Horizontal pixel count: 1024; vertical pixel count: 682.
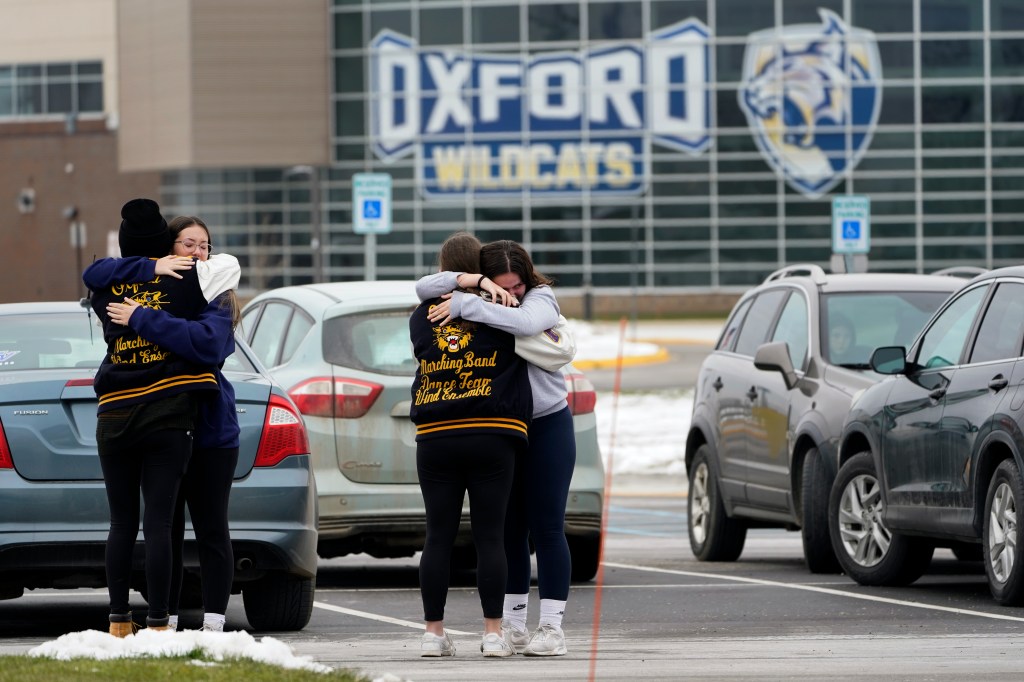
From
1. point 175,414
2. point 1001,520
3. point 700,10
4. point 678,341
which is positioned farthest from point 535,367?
point 700,10

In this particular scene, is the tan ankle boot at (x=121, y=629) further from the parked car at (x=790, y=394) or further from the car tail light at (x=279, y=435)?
the parked car at (x=790, y=394)

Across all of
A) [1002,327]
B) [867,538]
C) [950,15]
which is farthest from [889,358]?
[950,15]

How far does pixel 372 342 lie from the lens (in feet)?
34.6

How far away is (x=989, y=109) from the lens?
58938 millimetres

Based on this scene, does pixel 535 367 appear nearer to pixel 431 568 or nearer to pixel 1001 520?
pixel 431 568

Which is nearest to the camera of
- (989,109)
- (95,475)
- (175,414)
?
(175,414)

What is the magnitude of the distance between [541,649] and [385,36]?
54488 millimetres

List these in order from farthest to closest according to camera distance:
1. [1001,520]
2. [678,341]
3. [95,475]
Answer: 1. [678,341]
2. [1001,520]
3. [95,475]

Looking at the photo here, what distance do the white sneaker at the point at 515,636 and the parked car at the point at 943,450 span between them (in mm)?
2532

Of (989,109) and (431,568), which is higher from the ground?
(989,109)

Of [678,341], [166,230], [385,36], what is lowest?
[678,341]

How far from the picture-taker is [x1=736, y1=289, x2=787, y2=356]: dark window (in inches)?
502

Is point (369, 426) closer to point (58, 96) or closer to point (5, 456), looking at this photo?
point (5, 456)

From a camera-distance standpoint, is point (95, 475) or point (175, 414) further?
point (95, 475)
